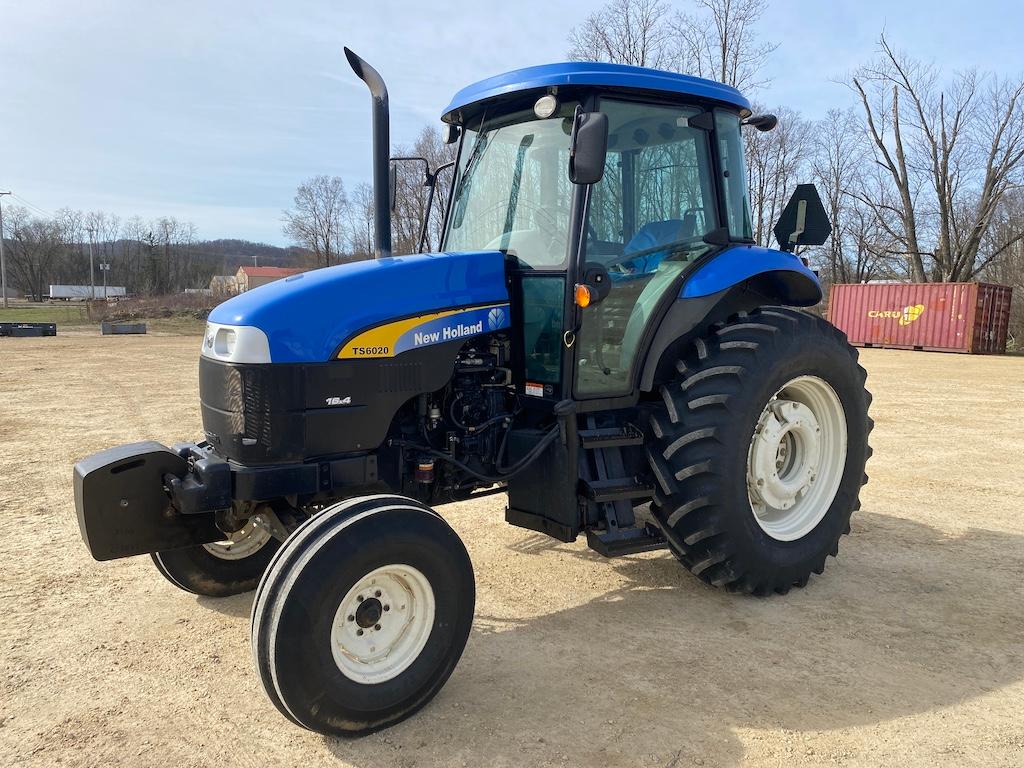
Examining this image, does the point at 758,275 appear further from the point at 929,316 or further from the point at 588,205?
the point at 929,316

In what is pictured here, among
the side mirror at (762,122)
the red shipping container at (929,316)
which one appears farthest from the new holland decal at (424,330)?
the red shipping container at (929,316)

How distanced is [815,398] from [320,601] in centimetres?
297

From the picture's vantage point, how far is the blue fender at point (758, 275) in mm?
3705

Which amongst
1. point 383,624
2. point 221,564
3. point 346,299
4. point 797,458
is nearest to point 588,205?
point 346,299

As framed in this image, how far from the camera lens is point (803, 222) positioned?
4.38 meters

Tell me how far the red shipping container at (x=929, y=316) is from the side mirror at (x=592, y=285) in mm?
21089

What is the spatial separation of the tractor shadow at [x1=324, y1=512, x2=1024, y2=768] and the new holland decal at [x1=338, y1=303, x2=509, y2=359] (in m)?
1.37

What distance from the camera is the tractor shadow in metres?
2.62

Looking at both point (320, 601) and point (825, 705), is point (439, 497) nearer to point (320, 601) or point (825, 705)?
point (320, 601)

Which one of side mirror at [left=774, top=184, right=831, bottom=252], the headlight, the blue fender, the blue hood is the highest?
side mirror at [left=774, top=184, right=831, bottom=252]

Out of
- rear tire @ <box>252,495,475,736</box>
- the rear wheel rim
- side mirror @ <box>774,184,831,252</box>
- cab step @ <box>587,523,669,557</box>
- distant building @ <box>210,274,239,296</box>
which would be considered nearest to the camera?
rear tire @ <box>252,495,475,736</box>

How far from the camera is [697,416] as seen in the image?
3553 mm

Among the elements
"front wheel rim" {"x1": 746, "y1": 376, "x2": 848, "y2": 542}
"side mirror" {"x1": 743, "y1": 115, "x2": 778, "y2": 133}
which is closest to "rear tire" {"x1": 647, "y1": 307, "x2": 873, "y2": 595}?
"front wheel rim" {"x1": 746, "y1": 376, "x2": 848, "y2": 542}

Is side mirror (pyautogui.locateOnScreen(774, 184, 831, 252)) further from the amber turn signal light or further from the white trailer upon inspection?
the white trailer
